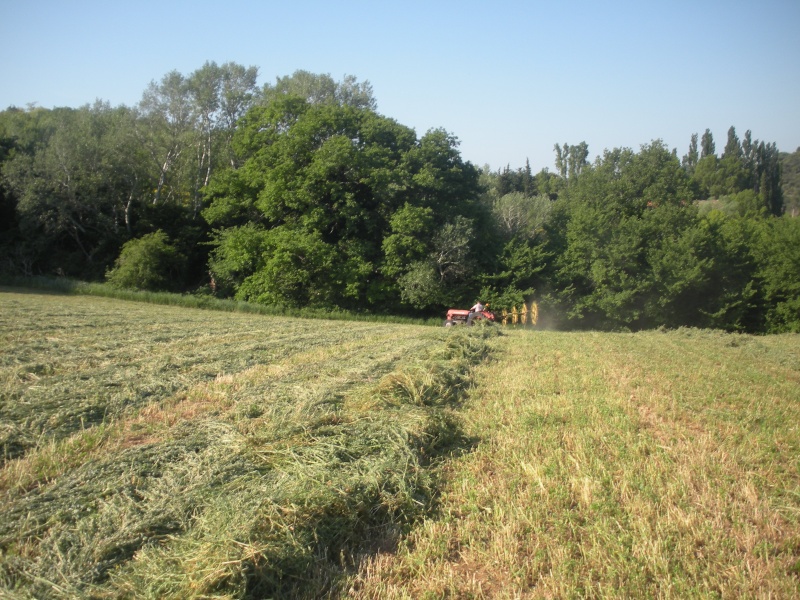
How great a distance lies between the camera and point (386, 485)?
16.4 feet

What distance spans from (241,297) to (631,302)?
26520 mm

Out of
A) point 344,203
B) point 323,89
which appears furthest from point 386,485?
point 323,89

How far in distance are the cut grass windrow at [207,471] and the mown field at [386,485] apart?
21mm

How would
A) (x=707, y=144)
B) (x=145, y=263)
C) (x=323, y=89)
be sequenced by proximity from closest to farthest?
(x=145, y=263) < (x=323, y=89) < (x=707, y=144)

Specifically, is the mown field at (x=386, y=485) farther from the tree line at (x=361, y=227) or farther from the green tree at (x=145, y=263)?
the green tree at (x=145, y=263)

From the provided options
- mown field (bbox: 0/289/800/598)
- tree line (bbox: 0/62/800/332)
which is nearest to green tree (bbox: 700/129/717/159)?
tree line (bbox: 0/62/800/332)

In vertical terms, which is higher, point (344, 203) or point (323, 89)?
point (323, 89)

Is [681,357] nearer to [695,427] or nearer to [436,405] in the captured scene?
[695,427]

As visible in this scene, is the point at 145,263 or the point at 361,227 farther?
the point at 361,227

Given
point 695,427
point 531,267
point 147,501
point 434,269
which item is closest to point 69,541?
point 147,501

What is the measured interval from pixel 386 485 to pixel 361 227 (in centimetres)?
3298

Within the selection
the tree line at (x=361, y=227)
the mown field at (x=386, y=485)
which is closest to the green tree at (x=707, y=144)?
the tree line at (x=361, y=227)

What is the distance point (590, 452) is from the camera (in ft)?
19.7

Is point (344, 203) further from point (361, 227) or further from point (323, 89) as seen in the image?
point (323, 89)
